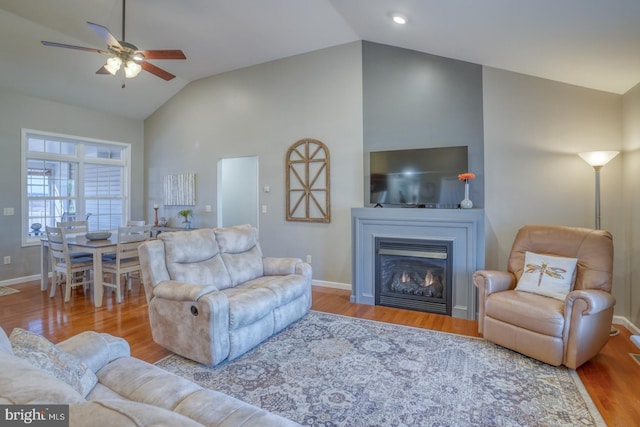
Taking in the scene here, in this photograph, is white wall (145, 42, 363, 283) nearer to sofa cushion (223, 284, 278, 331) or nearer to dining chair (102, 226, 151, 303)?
dining chair (102, 226, 151, 303)

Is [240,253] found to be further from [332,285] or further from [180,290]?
[332,285]

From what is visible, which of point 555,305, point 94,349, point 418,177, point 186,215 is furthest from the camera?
point 186,215

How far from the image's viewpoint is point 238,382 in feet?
7.88

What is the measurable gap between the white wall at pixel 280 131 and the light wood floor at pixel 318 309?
36.0 inches

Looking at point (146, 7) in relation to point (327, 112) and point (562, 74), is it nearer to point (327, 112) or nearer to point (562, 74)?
point (327, 112)

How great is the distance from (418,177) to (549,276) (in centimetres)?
176

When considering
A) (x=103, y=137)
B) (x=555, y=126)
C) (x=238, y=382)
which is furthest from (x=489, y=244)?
(x=103, y=137)

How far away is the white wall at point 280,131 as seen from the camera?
477cm

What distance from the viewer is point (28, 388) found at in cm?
78

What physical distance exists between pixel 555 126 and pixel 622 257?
151cm

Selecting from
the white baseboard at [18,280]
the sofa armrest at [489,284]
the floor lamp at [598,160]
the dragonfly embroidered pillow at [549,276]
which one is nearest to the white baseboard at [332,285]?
the sofa armrest at [489,284]

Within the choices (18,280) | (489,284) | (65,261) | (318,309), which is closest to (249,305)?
(318,309)

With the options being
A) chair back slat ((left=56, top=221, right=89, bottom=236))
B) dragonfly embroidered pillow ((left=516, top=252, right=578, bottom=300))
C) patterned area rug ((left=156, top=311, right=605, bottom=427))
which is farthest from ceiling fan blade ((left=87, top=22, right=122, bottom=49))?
dragonfly embroidered pillow ((left=516, top=252, right=578, bottom=300))

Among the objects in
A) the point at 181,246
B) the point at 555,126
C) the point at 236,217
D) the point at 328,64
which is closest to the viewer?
the point at 181,246
